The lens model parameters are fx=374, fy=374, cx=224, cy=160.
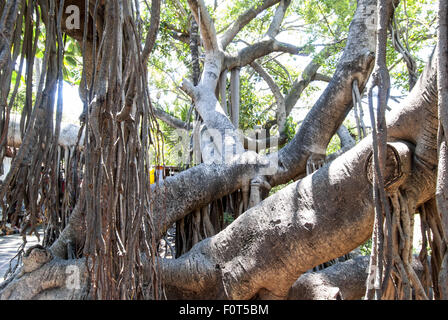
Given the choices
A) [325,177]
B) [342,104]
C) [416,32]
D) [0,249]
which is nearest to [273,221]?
[325,177]

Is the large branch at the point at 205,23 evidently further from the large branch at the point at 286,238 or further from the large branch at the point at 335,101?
the large branch at the point at 286,238

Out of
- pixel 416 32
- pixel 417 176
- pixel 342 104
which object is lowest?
pixel 417 176

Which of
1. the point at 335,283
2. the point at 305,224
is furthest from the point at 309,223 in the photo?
the point at 335,283

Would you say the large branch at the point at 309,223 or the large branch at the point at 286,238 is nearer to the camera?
the large branch at the point at 309,223

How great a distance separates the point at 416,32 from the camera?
4.51 metres

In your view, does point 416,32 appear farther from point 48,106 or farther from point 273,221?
point 48,106

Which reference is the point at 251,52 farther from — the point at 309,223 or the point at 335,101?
the point at 309,223

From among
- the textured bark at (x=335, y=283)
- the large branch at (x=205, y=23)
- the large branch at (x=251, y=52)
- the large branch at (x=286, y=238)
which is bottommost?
the textured bark at (x=335, y=283)

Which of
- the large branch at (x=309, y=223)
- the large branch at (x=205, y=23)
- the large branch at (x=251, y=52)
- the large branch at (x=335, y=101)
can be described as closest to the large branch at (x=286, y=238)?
the large branch at (x=309, y=223)

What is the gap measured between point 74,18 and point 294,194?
156 centimetres

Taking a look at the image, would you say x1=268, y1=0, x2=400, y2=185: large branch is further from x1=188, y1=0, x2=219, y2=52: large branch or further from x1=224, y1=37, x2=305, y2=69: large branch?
x1=224, y1=37, x2=305, y2=69: large branch

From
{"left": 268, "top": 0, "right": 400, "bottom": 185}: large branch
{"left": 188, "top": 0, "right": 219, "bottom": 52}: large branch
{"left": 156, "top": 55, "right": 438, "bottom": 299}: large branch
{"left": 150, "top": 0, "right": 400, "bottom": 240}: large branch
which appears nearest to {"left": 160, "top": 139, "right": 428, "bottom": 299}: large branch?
{"left": 156, "top": 55, "right": 438, "bottom": 299}: large branch

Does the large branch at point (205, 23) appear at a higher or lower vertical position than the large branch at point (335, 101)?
higher

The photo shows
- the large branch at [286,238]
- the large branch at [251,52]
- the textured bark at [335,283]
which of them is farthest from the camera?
the large branch at [251,52]
